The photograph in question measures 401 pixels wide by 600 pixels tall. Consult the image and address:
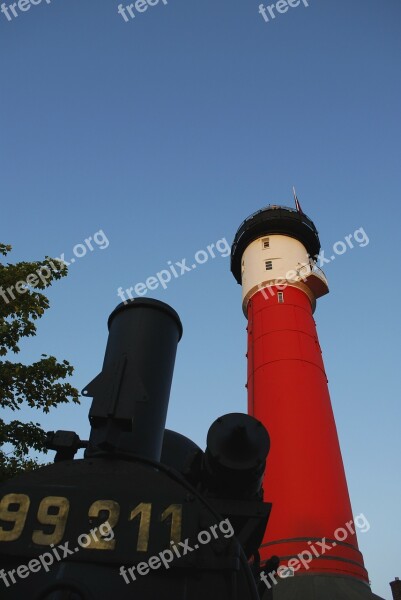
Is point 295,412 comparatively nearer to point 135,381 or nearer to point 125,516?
point 135,381

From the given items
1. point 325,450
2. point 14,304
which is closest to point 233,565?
point 14,304

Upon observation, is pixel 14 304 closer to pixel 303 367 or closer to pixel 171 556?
pixel 171 556

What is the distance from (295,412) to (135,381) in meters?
11.8

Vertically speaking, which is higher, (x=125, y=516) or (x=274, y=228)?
(x=274, y=228)

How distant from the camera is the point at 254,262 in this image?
62.3 feet

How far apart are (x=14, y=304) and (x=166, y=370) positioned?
6313 millimetres

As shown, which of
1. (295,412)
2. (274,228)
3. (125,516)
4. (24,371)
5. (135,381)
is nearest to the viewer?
(125,516)

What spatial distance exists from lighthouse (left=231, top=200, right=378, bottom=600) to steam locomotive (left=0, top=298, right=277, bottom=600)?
386 inches

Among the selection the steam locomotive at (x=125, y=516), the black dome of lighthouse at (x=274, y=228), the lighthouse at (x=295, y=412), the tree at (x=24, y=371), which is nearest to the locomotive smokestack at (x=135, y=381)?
the steam locomotive at (x=125, y=516)

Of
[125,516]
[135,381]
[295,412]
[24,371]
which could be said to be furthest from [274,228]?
[125,516]

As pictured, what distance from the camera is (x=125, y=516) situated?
232cm

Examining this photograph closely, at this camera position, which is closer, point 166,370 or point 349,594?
point 166,370

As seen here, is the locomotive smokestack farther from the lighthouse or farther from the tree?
the lighthouse

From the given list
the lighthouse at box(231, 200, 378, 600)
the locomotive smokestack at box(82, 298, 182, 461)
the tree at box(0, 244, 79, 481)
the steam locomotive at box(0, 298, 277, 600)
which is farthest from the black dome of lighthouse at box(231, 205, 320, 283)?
the steam locomotive at box(0, 298, 277, 600)
